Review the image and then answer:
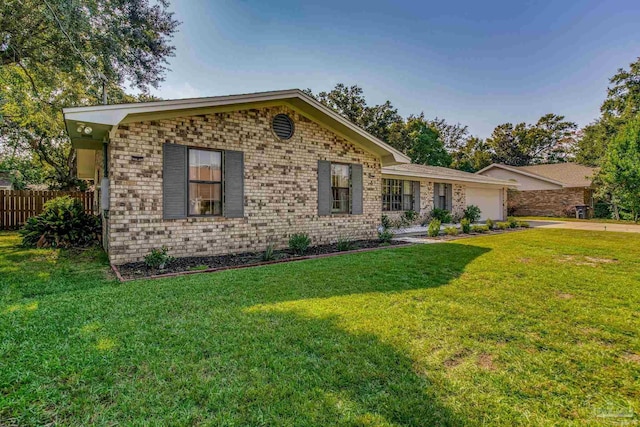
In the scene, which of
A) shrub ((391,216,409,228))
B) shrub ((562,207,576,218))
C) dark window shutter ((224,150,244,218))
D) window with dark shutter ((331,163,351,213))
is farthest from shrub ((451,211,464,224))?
dark window shutter ((224,150,244,218))

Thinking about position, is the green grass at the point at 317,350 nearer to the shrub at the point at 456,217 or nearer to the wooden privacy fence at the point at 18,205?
the wooden privacy fence at the point at 18,205

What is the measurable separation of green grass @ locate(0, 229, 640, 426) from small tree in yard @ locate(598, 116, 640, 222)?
16.9 meters

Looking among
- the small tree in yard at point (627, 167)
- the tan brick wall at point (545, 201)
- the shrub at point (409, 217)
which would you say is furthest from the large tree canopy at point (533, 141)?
the shrub at point (409, 217)

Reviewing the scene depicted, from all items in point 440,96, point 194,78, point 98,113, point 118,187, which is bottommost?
point 118,187

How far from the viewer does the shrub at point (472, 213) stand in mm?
18312

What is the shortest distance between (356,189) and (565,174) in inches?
1045

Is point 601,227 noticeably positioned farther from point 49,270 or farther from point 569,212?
point 49,270

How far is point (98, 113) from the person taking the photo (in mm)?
5645

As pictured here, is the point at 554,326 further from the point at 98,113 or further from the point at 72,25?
the point at 72,25

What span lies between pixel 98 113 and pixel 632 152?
80.0 feet

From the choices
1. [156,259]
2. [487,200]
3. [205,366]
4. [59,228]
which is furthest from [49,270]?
[487,200]

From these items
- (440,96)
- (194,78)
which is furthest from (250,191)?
(440,96)

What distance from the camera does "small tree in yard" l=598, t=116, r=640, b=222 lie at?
16.8m

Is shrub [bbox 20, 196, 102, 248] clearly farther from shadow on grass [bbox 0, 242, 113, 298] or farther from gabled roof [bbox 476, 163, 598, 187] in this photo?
gabled roof [bbox 476, 163, 598, 187]
